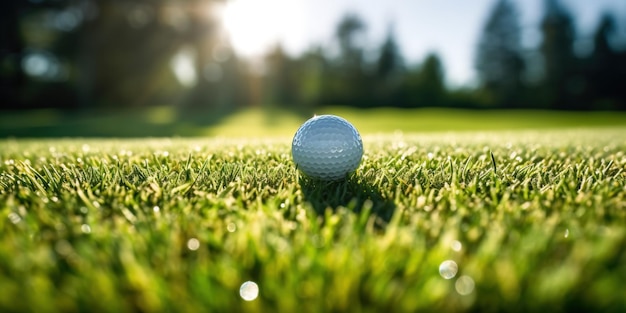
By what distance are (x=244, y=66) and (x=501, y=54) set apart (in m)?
24.0

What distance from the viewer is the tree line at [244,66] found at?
92.6 ft

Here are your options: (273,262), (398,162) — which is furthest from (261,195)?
(398,162)

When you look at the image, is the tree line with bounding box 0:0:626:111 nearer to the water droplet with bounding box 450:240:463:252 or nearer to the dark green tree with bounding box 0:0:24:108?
the dark green tree with bounding box 0:0:24:108

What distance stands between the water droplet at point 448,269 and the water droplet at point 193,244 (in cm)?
67

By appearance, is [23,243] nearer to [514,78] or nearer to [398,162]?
[398,162]

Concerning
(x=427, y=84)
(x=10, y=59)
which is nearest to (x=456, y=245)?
(x=10, y=59)

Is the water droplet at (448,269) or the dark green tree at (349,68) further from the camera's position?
the dark green tree at (349,68)

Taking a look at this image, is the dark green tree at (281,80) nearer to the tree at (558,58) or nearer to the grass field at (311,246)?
the tree at (558,58)

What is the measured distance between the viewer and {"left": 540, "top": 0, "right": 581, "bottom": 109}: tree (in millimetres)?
37312

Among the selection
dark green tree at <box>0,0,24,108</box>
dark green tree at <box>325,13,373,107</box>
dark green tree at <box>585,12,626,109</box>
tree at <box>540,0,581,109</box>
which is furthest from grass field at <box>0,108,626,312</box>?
dark green tree at <box>585,12,626,109</box>

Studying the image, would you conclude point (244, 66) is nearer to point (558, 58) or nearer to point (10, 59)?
point (10, 59)

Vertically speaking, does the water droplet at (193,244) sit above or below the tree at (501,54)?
below

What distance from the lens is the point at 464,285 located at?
100 centimetres

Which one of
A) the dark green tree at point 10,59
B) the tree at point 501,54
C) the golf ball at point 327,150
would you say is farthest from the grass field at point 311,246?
the tree at point 501,54
